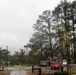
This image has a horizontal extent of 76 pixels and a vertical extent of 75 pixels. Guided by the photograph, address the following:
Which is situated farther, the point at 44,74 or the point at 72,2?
the point at 72,2

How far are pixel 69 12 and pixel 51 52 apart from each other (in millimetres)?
15113

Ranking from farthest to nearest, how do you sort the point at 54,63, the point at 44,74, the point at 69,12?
the point at 69,12 < the point at 54,63 < the point at 44,74

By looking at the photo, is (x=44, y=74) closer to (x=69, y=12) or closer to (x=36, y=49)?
(x=69, y=12)

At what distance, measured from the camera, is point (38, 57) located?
67.2 metres

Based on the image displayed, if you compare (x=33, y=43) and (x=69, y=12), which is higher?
(x=69, y=12)

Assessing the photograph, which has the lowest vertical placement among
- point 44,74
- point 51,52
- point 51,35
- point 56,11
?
point 44,74

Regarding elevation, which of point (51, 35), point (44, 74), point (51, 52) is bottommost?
point (44, 74)

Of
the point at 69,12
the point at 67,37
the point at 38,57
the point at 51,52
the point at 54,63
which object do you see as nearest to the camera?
the point at 67,37

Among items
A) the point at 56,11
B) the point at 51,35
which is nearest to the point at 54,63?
the point at 56,11

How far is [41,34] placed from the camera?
73438 millimetres

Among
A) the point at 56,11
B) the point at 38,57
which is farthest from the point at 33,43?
the point at 56,11

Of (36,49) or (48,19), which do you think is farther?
(48,19)

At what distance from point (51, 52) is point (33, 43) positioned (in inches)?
243

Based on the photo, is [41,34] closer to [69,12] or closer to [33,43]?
[33,43]
